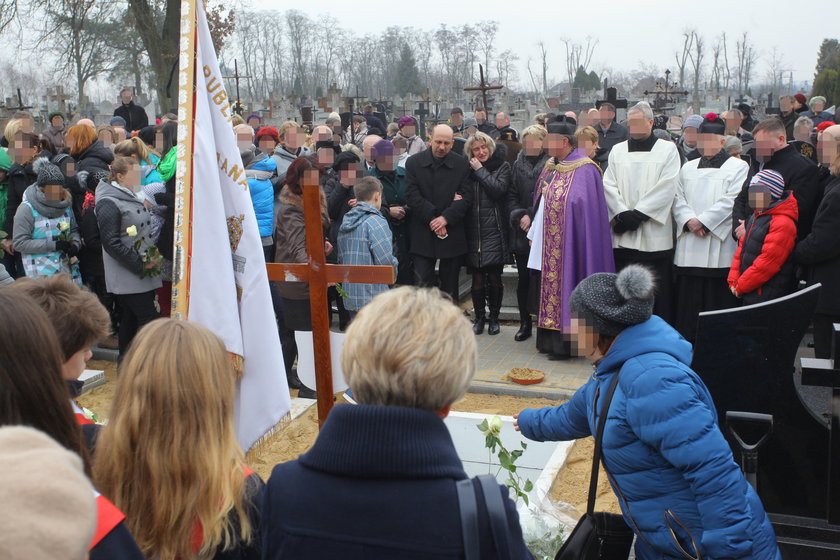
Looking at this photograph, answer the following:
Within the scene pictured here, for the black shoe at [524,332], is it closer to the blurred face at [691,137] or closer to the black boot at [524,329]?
the black boot at [524,329]

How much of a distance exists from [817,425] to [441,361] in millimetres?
2816

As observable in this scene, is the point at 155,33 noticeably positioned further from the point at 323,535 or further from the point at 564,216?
the point at 323,535

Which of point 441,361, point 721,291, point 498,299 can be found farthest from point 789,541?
point 498,299

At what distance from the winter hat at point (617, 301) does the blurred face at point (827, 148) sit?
3.88 metres

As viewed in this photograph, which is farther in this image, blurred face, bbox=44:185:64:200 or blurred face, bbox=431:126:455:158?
blurred face, bbox=431:126:455:158

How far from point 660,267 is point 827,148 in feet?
5.34

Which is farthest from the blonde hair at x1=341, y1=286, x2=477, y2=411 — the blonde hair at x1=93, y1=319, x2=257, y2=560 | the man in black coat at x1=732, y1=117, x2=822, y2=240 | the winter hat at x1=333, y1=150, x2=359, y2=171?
the winter hat at x1=333, y1=150, x2=359, y2=171

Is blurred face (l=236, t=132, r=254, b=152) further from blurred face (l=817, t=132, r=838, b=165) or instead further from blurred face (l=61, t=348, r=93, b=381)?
blurred face (l=61, t=348, r=93, b=381)

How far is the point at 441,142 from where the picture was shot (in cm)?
759

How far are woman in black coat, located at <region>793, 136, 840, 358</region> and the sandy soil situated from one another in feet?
6.80

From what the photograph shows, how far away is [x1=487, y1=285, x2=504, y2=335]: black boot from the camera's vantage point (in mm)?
8102

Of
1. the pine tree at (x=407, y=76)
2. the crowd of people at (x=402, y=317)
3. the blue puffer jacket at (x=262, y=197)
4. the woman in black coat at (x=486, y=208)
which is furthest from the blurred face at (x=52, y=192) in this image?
the pine tree at (x=407, y=76)

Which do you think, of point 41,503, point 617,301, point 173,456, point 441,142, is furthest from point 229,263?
point 441,142

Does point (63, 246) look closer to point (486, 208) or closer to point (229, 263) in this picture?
point (486, 208)
